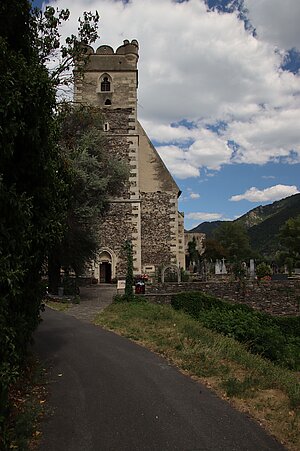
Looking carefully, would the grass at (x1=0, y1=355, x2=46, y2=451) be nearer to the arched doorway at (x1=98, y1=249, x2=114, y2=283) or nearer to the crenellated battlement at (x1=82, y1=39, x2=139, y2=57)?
the arched doorway at (x1=98, y1=249, x2=114, y2=283)

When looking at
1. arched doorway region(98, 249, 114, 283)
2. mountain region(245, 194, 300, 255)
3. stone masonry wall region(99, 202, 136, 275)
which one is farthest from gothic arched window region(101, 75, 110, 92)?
mountain region(245, 194, 300, 255)

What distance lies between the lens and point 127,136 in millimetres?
29688

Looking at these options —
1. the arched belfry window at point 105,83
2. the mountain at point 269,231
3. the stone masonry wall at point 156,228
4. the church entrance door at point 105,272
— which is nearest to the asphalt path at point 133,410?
the church entrance door at point 105,272

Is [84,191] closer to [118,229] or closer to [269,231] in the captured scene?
[118,229]

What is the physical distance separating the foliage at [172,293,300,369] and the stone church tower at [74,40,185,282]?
1044 cm

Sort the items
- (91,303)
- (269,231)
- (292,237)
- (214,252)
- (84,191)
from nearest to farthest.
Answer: (91,303) → (84,191) → (292,237) → (214,252) → (269,231)

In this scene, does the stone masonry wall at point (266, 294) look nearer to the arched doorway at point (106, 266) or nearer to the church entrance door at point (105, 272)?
the arched doorway at point (106, 266)

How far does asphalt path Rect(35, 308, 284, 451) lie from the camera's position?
16.8ft

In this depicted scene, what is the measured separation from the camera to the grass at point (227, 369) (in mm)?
6062

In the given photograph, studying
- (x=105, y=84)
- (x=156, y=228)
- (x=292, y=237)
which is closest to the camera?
(x=156, y=228)

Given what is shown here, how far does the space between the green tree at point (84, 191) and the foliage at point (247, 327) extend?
5.09 meters

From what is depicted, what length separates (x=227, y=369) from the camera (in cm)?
826

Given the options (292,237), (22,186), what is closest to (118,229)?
(22,186)

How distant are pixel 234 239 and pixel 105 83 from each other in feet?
168
